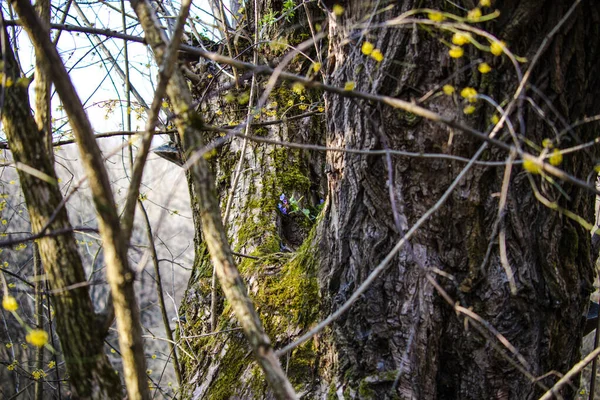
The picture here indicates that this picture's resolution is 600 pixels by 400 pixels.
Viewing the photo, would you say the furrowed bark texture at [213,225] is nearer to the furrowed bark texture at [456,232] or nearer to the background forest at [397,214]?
the background forest at [397,214]

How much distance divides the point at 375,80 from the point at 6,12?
9.72 ft

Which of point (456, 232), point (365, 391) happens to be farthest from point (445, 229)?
point (365, 391)

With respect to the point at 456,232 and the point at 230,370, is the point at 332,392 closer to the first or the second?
the point at 230,370

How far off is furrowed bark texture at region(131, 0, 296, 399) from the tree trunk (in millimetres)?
565

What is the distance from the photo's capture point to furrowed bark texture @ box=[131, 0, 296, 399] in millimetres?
1158

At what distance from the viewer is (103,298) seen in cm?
1148

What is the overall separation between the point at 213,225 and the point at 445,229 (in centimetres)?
86

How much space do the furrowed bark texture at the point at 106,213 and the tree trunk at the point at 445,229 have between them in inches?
31.4

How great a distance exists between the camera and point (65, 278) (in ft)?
4.21

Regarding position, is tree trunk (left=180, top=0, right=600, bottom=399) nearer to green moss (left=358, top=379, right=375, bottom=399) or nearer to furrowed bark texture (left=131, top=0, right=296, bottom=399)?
green moss (left=358, top=379, right=375, bottom=399)

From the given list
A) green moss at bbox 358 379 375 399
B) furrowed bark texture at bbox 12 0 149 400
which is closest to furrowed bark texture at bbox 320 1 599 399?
green moss at bbox 358 379 375 399

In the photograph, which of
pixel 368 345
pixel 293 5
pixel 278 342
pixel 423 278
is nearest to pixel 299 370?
pixel 278 342

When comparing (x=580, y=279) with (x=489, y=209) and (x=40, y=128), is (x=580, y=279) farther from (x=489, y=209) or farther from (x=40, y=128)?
(x=40, y=128)

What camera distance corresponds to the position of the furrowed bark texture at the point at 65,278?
1.28 m
